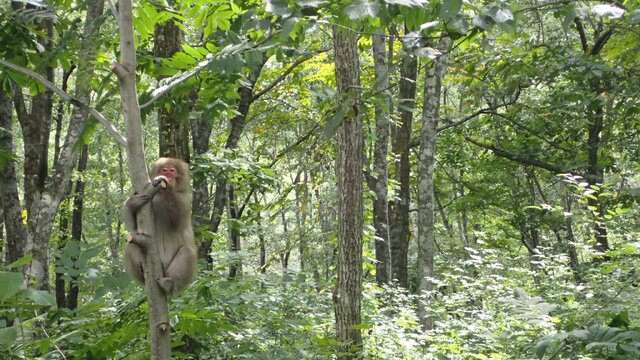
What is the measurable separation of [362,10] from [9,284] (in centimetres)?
199

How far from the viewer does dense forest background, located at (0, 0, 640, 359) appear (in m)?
3.38

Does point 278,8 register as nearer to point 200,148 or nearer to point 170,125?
point 170,125

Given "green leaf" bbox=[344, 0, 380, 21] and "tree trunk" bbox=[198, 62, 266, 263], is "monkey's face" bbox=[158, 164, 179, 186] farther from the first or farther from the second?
"tree trunk" bbox=[198, 62, 266, 263]

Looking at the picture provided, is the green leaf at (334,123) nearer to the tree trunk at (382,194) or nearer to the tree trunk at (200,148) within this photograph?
the tree trunk at (200,148)

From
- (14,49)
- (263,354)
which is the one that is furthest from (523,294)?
(14,49)

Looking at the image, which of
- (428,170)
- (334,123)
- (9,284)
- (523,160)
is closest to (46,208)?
(9,284)

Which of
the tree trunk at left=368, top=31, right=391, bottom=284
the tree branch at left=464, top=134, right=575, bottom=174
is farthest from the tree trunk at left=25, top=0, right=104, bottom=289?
the tree branch at left=464, top=134, right=575, bottom=174

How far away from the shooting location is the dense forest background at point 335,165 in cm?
338

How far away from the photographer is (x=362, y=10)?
2.50 meters

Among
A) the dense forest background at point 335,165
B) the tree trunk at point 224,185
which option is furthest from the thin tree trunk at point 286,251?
the tree trunk at point 224,185

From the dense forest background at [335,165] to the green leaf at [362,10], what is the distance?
11 mm

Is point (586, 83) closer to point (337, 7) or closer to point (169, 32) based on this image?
point (169, 32)

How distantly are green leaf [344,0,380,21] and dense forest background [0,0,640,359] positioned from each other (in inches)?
0.4

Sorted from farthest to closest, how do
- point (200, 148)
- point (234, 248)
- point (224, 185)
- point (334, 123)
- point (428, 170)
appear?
1. point (234, 248)
2. point (428, 170)
3. point (200, 148)
4. point (224, 185)
5. point (334, 123)
